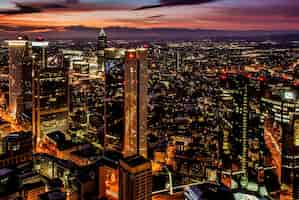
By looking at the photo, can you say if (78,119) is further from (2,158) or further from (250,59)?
(250,59)

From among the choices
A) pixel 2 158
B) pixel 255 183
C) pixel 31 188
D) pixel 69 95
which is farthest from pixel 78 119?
pixel 255 183

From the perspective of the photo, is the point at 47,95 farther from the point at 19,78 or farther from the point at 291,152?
the point at 291,152

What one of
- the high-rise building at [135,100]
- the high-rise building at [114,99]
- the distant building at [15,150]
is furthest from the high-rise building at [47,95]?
the high-rise building at [135,100]

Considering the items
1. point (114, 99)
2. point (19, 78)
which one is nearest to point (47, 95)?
point (19, 78)

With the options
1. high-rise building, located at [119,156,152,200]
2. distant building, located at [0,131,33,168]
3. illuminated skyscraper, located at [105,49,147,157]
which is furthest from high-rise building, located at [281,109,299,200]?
distant building, located at [0,131,33,168]

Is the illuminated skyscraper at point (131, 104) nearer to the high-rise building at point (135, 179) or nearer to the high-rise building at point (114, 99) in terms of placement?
the high-rise building at point (114, 99)
